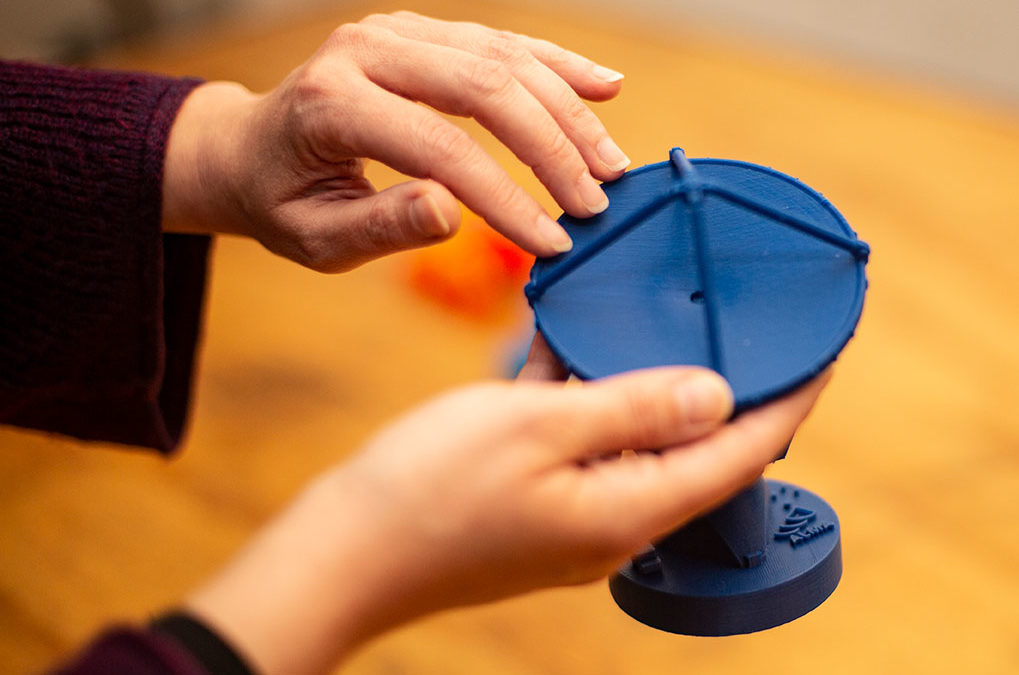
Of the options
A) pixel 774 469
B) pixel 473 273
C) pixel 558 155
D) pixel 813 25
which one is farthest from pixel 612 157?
pixel 813 25

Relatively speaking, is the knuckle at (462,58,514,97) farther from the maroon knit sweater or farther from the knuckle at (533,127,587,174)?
the maroon knit sweater

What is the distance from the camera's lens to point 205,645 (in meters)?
0.34

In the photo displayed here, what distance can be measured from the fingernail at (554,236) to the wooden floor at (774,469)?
0.46 meters

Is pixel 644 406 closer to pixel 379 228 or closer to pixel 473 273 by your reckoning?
pixel 379 228

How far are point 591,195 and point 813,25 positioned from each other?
1.32 meters

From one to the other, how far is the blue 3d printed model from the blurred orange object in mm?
672

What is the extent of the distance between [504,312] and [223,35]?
2.65 ft

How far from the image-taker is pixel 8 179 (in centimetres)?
61

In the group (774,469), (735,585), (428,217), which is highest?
(428,217)

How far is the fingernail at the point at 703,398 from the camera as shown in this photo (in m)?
0.38

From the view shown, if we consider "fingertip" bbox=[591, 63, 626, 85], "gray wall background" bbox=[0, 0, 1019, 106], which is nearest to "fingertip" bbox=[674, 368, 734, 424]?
"fingertip" bbox=[591, 63, 626, 85]

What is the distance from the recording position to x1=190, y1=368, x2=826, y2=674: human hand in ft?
1.19

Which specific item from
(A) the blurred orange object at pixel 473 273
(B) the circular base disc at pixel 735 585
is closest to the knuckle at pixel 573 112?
(B) the circular base disc at pixel 735 585

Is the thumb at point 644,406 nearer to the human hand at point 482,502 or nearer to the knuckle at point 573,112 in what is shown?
the human hand at point 482,502
